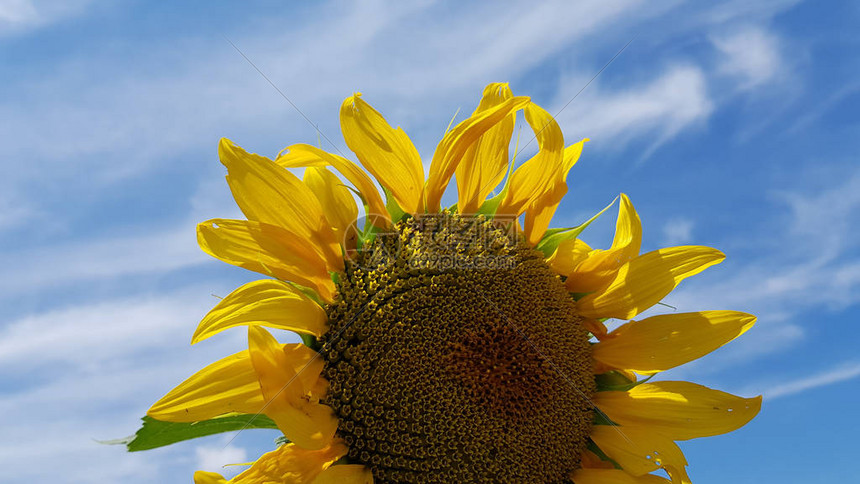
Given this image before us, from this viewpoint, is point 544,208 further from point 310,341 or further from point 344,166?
point 310,341

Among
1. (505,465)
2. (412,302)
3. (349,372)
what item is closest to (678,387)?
(505,465)

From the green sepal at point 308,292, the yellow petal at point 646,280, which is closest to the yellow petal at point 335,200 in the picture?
the green sepal at point 308,292

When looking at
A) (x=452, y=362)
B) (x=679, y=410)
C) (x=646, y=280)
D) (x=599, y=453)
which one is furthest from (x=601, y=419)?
(x=452, y=362)

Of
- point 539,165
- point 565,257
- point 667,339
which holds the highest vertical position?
point 539,165

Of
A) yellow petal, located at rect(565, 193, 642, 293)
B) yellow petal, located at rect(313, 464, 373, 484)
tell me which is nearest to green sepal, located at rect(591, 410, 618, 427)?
yellow petal, located at rect(565, 193, 642, 293)

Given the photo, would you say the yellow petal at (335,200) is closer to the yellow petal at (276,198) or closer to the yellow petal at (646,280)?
the yellow petal at (276,198)

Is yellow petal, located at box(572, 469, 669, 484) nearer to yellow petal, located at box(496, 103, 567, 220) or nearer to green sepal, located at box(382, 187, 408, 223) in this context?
yellow petal, located at box(496, 103, 567, 220)
